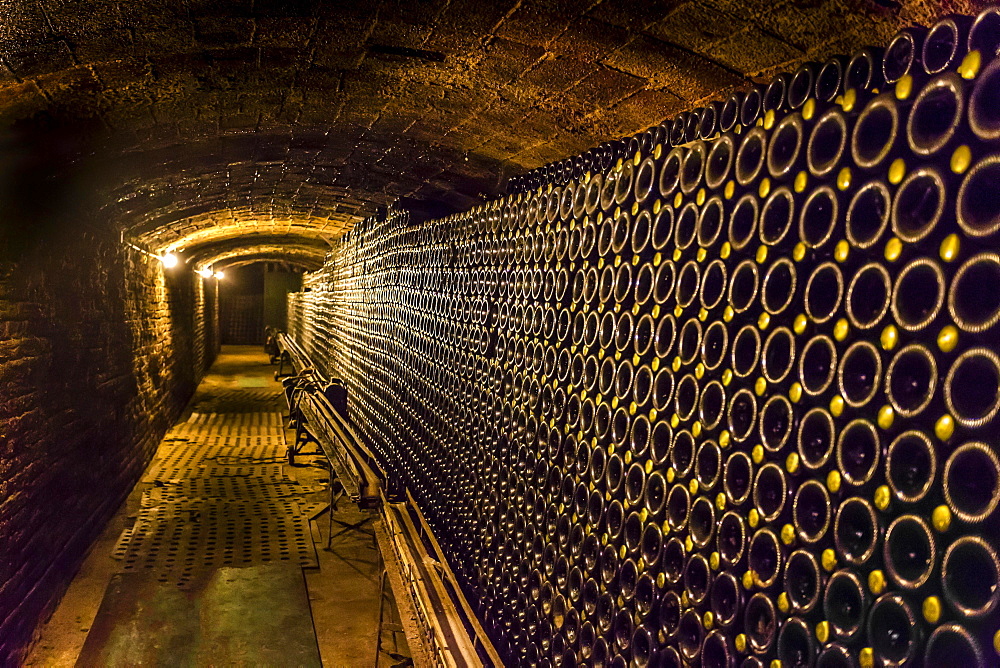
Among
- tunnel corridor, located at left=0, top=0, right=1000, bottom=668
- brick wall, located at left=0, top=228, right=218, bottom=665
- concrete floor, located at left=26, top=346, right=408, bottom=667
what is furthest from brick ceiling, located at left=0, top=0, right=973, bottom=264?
Result: concrete floor, located at left=26, top=346, right=408, bottom=667

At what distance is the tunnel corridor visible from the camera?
1.65 meters

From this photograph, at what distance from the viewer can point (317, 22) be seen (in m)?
2.68

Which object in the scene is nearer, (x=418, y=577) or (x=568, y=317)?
(x=568, y=317)

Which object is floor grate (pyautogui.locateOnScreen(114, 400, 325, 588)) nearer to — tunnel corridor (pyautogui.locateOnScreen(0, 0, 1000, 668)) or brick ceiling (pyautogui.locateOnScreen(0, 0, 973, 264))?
tunnel corridor (pyautogui.locateOnScreen(0, 0, 1000, 668))

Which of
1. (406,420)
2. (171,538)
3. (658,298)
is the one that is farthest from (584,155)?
Result: (171,538)

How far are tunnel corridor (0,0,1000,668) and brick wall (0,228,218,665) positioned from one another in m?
0.05

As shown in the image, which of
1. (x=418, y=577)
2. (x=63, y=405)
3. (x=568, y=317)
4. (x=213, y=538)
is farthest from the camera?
(x=213, y=538)

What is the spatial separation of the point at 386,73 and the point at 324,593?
4168 millimetres

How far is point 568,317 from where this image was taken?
3.36 metres

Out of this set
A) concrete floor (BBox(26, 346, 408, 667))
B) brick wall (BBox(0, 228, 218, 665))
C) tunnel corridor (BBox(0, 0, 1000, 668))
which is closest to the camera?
tunnel corridor (BBox(0, 0, 1000, 668))

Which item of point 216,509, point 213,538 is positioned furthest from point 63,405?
point 216,509

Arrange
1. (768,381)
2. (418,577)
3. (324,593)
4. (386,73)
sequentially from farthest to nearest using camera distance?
1. (324,593)
2. (418,577)
3. (386,73)
4. (768,381)

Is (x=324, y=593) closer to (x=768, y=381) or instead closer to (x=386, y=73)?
(x=386, y=73)

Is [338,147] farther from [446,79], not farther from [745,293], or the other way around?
[745,293]
